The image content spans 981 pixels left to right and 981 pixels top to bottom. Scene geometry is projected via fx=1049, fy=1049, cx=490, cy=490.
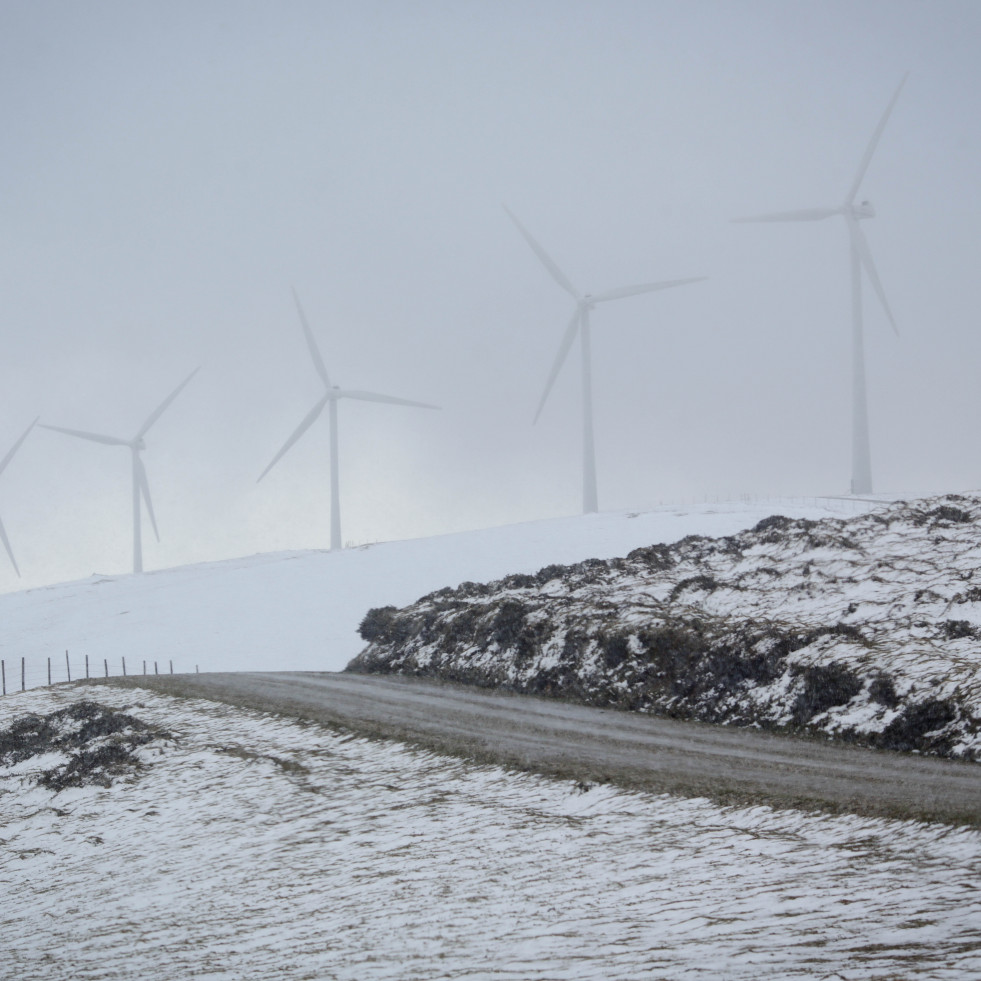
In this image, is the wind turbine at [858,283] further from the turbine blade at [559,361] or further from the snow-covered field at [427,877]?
the snow-covered field at [427,877]

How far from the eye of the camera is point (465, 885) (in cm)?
1000

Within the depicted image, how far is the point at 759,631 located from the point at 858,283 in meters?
70.4

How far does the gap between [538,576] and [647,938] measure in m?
31.8

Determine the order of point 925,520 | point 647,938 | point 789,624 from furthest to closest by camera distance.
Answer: point 925,520, point 789,624, point 647,938

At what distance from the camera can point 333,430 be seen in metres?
98.4

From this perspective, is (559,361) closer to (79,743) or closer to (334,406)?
(334,406)

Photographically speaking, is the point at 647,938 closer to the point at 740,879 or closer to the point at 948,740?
the point at 740,879

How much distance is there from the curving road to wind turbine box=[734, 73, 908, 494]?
2563 inches

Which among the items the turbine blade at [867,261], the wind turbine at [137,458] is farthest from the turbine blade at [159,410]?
the turbine blade at [867,261]

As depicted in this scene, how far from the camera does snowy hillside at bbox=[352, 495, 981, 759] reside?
18500 mm

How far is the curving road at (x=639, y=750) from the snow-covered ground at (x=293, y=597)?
73.9 feet

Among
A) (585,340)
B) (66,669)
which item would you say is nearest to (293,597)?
(66,669)

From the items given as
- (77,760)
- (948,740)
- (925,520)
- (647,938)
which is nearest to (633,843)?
(647,938)

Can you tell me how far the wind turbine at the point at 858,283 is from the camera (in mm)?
80312
